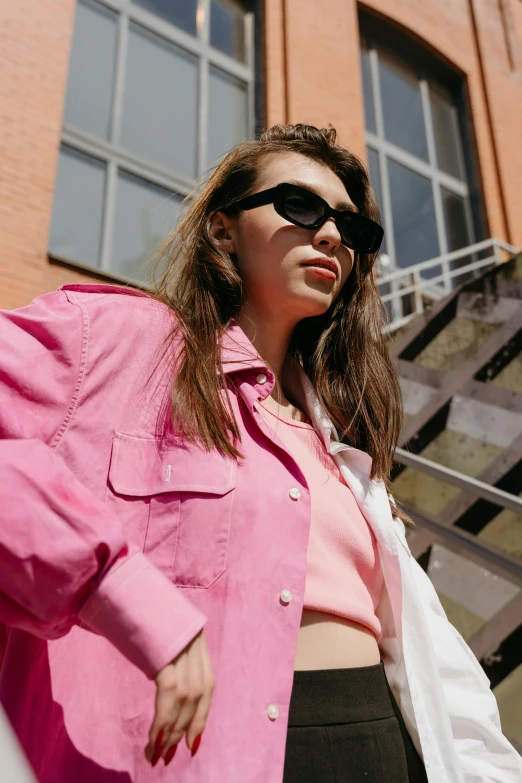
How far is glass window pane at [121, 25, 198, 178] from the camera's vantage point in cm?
621

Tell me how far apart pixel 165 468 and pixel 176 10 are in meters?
7.26

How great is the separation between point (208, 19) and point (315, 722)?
309 inches

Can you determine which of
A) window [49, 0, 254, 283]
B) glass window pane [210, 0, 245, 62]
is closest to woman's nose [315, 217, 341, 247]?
window [49, 0, 254, 283]

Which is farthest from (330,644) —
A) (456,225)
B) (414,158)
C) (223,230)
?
(414,158)

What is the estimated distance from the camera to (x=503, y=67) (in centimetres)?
979

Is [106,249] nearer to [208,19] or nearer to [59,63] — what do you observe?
[59,63]

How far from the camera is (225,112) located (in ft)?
23.0

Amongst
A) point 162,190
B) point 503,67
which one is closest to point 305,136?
point 162,190

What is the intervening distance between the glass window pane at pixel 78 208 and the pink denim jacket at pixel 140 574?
4112mm

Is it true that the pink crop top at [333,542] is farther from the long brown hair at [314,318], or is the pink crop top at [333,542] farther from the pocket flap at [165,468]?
the pocket flap at [165,468]

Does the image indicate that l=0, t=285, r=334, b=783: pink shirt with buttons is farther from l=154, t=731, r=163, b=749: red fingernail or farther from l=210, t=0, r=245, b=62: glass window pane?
l=210, t=0, r=245, b=62: glass window pane

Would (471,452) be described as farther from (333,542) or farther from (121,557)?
(121,557)

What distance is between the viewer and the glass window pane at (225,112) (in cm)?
679

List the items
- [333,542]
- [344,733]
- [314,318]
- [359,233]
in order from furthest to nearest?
[314,318] → [359,233] → [333,542] → [344,733]
